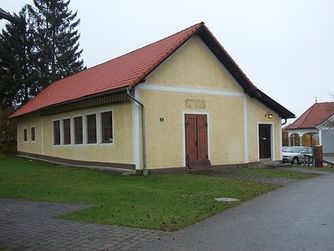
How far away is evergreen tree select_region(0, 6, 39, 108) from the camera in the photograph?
45.4 m

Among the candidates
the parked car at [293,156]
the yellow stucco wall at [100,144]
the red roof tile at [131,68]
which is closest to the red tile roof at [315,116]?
the parked car at [293,156]

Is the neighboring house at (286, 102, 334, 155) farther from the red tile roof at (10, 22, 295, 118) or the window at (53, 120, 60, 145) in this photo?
the window at (53, 120, 60, 145)

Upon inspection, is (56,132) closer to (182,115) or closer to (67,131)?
(67,131)

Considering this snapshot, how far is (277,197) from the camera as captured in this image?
42.5 feet

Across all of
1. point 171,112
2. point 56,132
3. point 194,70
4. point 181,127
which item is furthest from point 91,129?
point 194,70

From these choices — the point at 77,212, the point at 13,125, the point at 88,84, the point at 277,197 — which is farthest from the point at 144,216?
the point at 13,125

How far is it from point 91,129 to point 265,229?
→ 15035 mm

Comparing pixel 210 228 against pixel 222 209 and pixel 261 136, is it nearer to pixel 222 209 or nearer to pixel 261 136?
pixel 222 209

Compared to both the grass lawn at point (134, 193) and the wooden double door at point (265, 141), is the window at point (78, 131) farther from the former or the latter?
the wooden double door at point (265, 141)

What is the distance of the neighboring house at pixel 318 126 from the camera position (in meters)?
51.8

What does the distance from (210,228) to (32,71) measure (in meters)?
41.7

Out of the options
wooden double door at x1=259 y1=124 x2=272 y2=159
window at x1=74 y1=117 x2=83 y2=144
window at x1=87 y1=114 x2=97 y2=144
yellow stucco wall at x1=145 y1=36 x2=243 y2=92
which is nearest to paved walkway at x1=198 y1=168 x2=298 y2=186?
yellow stucco wall at x1=145 y1=36 x2=243 y2=92

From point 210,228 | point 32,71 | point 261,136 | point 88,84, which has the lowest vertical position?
point 210,228

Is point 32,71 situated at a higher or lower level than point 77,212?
higher
